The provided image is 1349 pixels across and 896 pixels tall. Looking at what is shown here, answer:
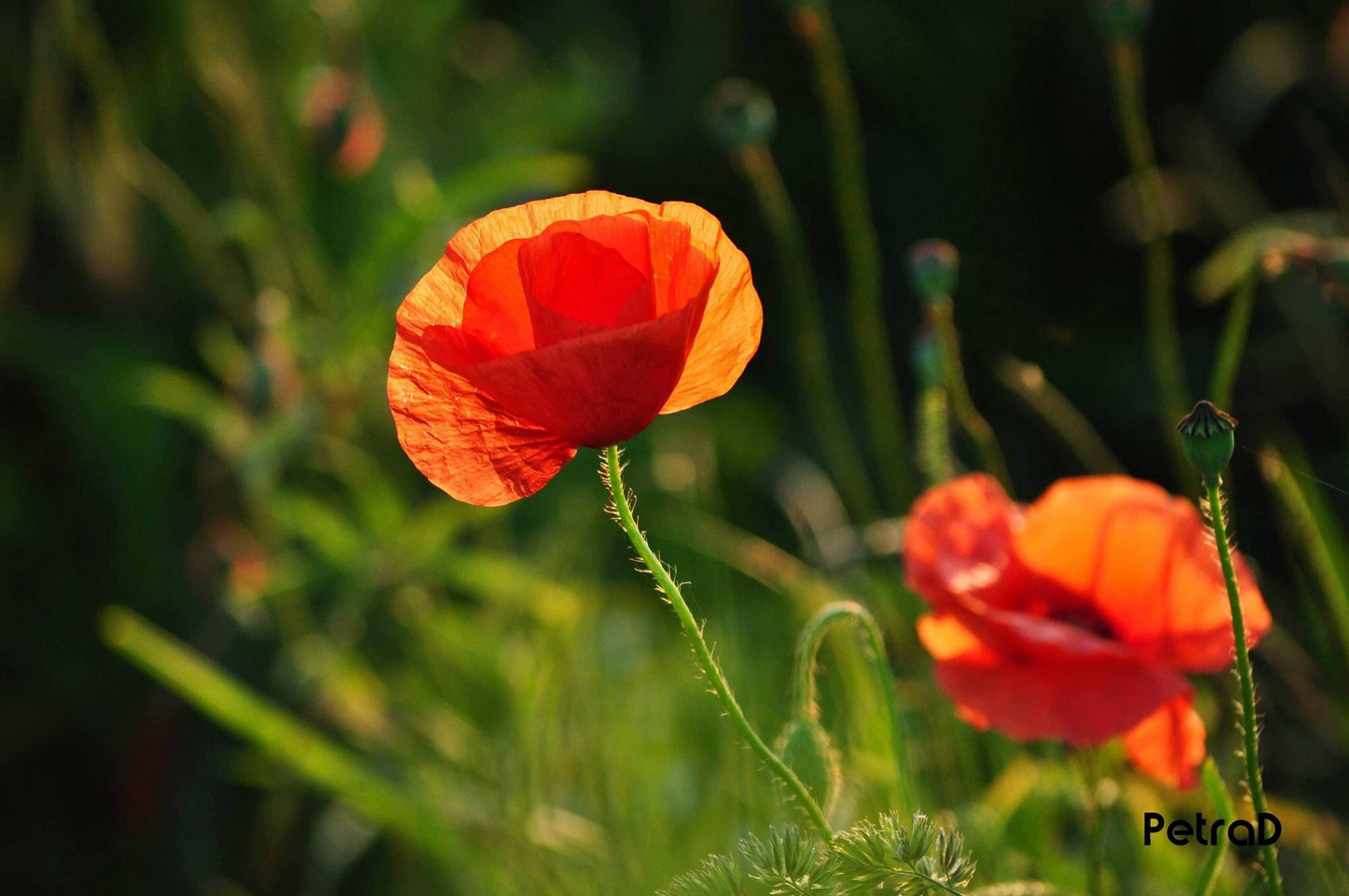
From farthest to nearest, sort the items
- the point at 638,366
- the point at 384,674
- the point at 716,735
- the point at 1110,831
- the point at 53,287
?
the point at 53,287 < the point at 384,674 < the point at 716,735 < the point at 1110,831 < the point at 638,366

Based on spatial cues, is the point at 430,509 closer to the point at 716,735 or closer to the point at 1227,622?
the point at 716,735

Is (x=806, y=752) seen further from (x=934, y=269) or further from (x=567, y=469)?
(x=567, y=469)

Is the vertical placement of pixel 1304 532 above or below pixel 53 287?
below

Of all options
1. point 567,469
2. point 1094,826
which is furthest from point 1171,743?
point 567,469

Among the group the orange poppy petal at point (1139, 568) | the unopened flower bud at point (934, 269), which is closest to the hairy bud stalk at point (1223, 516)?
the orange poppy petal at point (1139, 568)

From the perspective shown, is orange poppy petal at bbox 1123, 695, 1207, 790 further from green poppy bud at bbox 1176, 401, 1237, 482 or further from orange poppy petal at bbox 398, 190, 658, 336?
orange poppy petal at bbox 398, 190, 658, 336

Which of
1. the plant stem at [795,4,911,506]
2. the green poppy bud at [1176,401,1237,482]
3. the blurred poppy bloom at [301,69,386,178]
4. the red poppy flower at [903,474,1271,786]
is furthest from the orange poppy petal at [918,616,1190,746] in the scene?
the blurred poppy bloom at [301,69,386,178]

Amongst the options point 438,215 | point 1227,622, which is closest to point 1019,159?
point 438,215
